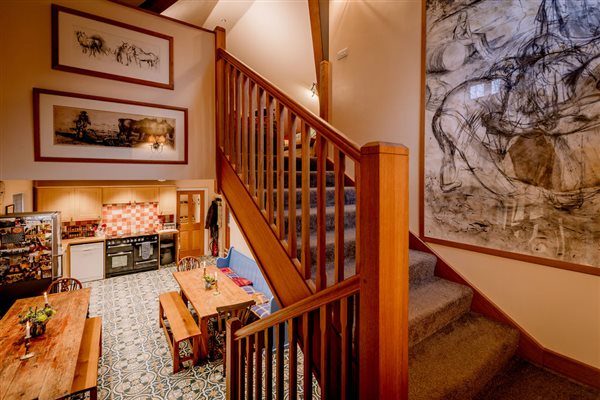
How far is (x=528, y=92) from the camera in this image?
187 centimetres

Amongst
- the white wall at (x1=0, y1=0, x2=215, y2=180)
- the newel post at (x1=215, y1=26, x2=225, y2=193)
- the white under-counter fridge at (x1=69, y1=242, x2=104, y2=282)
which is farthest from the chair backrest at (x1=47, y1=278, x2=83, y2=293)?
the newel post at (x1=215, y1=26, x2=225, y2=193)

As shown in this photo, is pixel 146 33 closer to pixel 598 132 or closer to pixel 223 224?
pixel 598 132

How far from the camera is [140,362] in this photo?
361 cm

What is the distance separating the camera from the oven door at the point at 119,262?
6.68 meters

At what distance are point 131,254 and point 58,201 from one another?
6.18ft

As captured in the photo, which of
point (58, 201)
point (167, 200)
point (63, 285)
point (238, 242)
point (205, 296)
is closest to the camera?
point (205, 296)

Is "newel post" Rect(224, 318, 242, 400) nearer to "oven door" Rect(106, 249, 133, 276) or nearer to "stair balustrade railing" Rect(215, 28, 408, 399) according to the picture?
"stair balustrade railing" Rect(215, 28, 408, 399)

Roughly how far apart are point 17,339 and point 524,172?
4.47 meters

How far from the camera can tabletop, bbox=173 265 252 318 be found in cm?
374

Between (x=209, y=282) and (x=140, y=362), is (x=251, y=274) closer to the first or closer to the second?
(x=209, y=282)

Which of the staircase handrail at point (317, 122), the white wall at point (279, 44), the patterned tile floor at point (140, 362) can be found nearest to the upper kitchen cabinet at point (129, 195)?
the patterned tile floor at point (140, 362)

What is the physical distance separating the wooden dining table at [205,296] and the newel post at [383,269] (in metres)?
3.05

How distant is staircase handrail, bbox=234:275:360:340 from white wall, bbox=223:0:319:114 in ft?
11.6

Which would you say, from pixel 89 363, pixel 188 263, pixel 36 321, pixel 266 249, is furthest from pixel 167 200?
pixel 266 249
